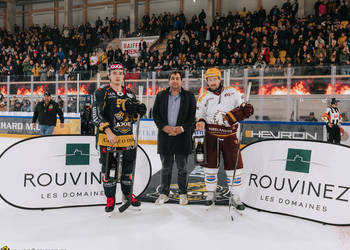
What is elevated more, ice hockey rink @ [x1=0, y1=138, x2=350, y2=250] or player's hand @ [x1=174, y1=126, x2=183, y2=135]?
player's hand @ [x1=174, y1=126, x2=183, y2=135]

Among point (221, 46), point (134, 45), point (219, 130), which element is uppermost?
point (134, 45)

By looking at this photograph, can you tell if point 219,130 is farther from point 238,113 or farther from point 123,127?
point 123,127

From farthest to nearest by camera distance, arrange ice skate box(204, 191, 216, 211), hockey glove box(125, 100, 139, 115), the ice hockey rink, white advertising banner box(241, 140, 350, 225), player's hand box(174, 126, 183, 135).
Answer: player's hand box(174, 126, 183, 135), ice skate box(204, 191, 216, 211), hockey glove box(125, 100, 139, 115), white advertising banner box(241, 140, 350, 225), the ice hockey rink

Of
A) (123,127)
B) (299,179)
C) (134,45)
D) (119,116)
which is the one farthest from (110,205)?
(134,45)

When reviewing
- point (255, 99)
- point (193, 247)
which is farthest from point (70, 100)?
point (193, 247)

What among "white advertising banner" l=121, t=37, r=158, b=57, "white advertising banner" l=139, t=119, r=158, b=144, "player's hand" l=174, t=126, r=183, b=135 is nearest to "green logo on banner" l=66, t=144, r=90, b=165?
"player's hand" l=174, t=126, r=183, b=135

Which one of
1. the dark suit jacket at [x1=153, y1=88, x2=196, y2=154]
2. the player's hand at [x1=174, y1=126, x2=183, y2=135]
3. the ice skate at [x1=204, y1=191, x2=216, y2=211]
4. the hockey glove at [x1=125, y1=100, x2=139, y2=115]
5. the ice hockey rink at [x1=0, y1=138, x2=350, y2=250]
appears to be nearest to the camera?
the ice hockey rink at [x1=0, y1=138, x2=350, y2=250]

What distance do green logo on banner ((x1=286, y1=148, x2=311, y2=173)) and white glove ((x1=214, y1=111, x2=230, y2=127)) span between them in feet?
2.41

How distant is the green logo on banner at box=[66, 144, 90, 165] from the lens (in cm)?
351

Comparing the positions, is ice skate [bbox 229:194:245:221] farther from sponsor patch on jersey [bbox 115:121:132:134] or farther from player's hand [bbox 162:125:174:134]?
sponsor patch on jersey [bbox 115:121:132:134]

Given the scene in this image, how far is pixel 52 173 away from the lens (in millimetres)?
3439

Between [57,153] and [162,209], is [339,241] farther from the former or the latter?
[57,153]

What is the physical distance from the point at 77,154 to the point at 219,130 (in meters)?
1.55

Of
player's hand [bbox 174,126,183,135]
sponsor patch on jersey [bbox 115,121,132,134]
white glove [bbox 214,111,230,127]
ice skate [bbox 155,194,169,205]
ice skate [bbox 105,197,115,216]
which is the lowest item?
ice skate [bbox 155,194,169,205]
